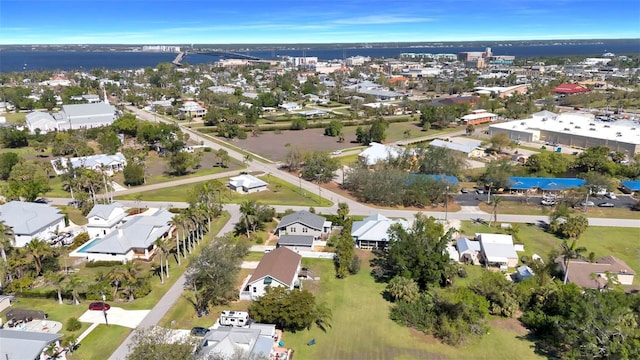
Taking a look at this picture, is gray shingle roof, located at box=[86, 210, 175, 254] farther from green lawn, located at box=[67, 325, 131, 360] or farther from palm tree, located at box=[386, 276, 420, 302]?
palm tree, located at box=[386, 276, 420, 302]

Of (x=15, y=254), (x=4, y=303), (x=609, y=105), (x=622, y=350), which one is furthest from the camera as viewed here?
(x=609, y=105)

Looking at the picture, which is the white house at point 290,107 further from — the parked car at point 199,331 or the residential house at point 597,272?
the parked car at point 199,331

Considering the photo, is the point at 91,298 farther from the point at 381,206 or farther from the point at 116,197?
the point at 381,206

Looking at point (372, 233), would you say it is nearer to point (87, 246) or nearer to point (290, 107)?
point (87, 246)

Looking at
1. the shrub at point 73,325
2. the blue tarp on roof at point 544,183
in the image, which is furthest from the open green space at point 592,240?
the shrub at point 73,325

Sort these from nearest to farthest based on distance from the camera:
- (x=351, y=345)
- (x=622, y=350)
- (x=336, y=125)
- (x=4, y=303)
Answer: (x=622, y=350), (x=351, y=345), (x=4, y=303), (x=336, y=125)

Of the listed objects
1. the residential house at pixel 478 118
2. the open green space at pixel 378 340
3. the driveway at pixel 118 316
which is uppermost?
the residential house at pixel 478 118

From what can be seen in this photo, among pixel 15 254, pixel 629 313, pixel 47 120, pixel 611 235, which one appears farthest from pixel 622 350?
pixel 47 120
